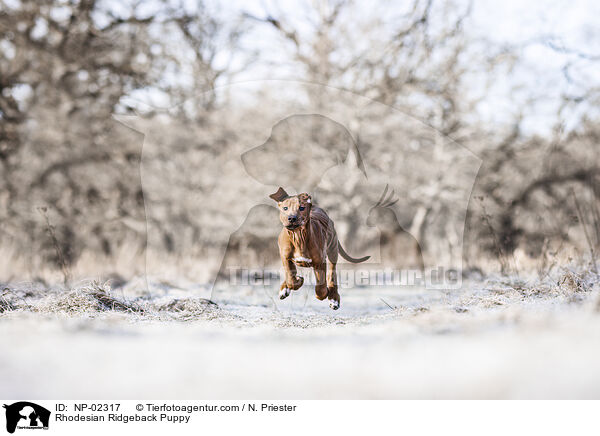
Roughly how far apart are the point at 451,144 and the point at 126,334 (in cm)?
766

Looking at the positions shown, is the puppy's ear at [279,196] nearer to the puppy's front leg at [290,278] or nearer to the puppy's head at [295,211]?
the puppy's head at [295,211]

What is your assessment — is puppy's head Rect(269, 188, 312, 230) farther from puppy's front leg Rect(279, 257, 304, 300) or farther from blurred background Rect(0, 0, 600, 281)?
blurred background Rect(0, 0, 600, 281)

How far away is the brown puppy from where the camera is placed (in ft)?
8.37

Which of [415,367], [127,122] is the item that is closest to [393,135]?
[127,122]

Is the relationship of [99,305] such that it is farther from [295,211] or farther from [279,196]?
[295,211]
